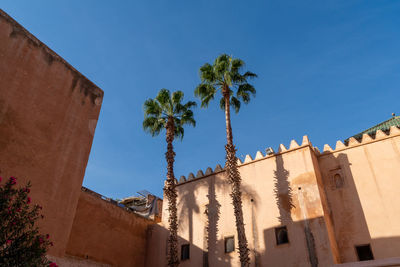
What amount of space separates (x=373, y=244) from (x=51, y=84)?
530 inches

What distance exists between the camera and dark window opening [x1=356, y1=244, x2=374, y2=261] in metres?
13.8

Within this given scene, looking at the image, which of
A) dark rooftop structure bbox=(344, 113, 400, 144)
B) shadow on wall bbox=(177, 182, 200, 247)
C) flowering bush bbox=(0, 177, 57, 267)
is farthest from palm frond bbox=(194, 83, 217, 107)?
flowering bush bbox=(0, 177, 57, 267)

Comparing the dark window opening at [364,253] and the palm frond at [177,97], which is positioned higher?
the palm frond at [177,97]

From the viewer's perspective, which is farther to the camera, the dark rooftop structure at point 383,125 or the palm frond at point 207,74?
the dark rooftop structure at point 383,125

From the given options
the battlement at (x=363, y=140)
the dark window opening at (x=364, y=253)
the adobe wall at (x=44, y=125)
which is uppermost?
the battlement at (x=363, y=140)

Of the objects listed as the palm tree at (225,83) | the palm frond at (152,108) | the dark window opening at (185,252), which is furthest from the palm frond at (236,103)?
the dark window opening at (185,252)

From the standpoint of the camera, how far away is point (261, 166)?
17.6 metres

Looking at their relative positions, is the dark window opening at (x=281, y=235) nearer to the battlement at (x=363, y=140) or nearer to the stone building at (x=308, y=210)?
the stone building at (x=308, y=210)

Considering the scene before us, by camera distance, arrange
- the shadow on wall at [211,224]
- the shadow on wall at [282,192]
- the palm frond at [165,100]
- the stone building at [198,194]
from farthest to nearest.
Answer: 1. the palm frond at [165,100]
2. the shadow on wall at [211,224]
3. the shadow on wall at [282,192]
4. the stone building at [198,194]

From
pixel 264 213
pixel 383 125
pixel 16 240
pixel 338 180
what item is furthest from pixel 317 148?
pixel 16 240

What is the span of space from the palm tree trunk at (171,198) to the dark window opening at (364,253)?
26.0 ft

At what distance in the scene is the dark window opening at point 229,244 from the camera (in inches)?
650

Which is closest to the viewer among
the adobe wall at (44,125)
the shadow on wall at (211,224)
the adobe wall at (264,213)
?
the adobe wall at (44,125)

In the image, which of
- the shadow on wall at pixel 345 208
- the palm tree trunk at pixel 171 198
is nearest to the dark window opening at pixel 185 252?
the palm tree trunk at pixel 171 198
